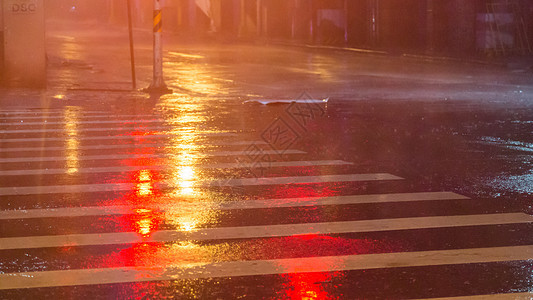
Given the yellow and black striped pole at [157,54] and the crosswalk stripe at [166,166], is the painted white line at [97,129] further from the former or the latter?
the yellow and black striped pole at [157,54]

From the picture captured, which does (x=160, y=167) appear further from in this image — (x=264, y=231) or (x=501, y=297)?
(x=501, y=297)

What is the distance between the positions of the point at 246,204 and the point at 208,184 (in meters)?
1.08

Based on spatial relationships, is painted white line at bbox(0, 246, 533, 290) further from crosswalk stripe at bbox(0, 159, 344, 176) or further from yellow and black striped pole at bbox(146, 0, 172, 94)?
yellow and black striped pole at bbox(146, 0, 172, 94)

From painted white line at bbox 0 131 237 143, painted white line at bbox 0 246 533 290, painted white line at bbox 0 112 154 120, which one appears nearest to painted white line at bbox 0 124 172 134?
painted white line at bbox 0 131 237 143

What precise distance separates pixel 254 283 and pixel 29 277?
4.82ft

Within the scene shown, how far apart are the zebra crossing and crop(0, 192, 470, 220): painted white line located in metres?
0.01

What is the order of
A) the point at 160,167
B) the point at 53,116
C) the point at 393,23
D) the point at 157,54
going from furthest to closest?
the point at 393,23 → the point at 157,54 → the point at 53,116 → the point at 160,167

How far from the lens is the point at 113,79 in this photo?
24062 mm

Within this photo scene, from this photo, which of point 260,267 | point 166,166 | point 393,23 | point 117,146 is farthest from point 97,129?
point 393,23

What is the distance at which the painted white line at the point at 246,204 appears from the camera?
7.49m

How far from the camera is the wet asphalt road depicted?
5.50 meters

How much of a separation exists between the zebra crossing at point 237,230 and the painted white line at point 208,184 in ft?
0.07

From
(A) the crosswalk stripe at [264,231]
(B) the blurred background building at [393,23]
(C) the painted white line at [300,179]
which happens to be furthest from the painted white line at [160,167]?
(B) the blurred background building at [393,23]

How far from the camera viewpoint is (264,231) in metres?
6.82
